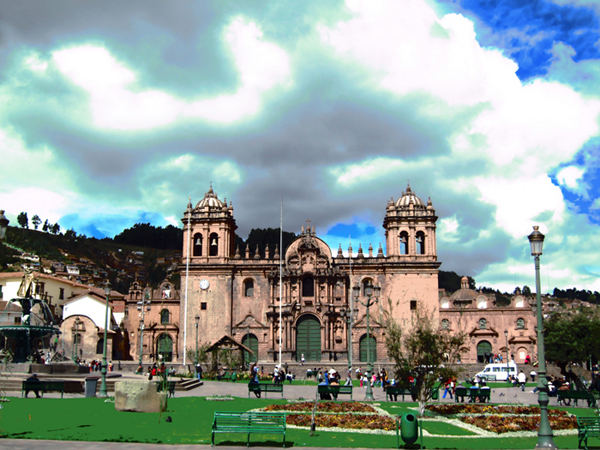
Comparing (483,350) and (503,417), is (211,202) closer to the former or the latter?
(483,350)

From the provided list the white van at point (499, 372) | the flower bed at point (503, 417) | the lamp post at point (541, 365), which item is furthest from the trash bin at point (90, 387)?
the white van at point (499, 372)

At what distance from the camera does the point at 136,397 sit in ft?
58.4

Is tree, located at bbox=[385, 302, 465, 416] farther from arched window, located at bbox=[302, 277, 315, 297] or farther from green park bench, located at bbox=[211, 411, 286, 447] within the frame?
arched window, located at bbox=[302, 277, 315, 297]

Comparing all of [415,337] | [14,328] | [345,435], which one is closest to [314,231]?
[14,328]

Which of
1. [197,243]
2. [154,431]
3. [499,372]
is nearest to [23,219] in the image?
[197,243]

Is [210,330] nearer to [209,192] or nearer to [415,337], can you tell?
[209,192]

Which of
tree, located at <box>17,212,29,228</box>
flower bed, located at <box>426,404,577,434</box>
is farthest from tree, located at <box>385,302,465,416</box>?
tree, located at <box>17,212,29,228</box>

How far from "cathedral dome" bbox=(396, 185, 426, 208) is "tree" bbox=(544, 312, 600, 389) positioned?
54.4 ft

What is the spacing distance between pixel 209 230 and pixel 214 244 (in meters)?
1.59

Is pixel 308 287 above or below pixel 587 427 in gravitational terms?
above

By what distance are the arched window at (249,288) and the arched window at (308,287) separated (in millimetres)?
4878

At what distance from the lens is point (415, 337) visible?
1847cm

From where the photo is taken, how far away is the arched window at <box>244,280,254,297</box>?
172 ft

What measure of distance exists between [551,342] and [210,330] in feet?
93.3
